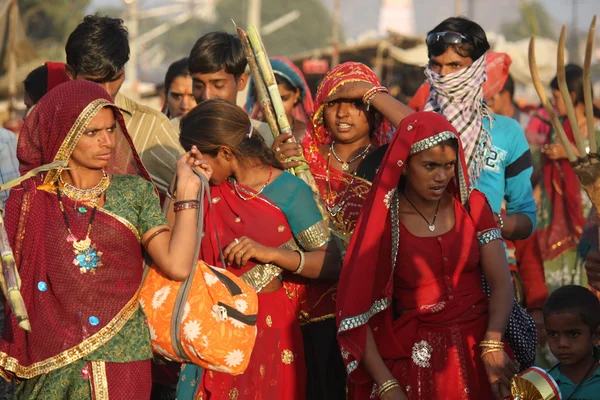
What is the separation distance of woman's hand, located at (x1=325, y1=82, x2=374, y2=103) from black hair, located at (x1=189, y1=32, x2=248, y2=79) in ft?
Result: 3.11

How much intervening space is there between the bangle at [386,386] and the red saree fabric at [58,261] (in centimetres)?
112

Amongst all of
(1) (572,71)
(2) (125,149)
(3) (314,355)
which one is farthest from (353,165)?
(1) (572,71)

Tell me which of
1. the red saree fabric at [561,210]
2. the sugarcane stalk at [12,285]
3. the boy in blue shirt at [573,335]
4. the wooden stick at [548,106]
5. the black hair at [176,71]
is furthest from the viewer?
the red saree fabric at [561,210]

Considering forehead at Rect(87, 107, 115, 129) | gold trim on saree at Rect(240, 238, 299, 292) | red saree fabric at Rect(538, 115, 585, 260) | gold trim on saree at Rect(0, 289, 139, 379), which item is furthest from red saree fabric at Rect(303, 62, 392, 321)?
red saree fabric at Rect(538, 115, 585, 260)

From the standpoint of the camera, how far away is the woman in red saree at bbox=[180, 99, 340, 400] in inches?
203

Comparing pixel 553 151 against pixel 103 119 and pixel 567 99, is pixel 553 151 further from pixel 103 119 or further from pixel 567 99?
pixel 103 119

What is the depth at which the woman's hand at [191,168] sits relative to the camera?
4.67 meters

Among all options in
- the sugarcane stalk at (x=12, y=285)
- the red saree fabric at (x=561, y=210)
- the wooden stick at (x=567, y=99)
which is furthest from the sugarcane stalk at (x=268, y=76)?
the red saree fabric at (x=561, y=210)

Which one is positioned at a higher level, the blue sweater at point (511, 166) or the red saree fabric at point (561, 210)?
the blue sweater at point (511, 166)

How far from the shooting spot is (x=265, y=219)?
523 centimetres

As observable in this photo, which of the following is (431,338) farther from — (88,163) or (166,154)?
(166,154)

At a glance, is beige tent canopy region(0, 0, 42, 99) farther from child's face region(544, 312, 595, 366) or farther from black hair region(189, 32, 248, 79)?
child's face region(544, 312, 595, 366)

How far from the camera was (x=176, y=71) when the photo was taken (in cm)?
744

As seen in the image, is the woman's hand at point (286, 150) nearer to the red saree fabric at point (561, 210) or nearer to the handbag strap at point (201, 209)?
the handbag strap at point (201, 209)
